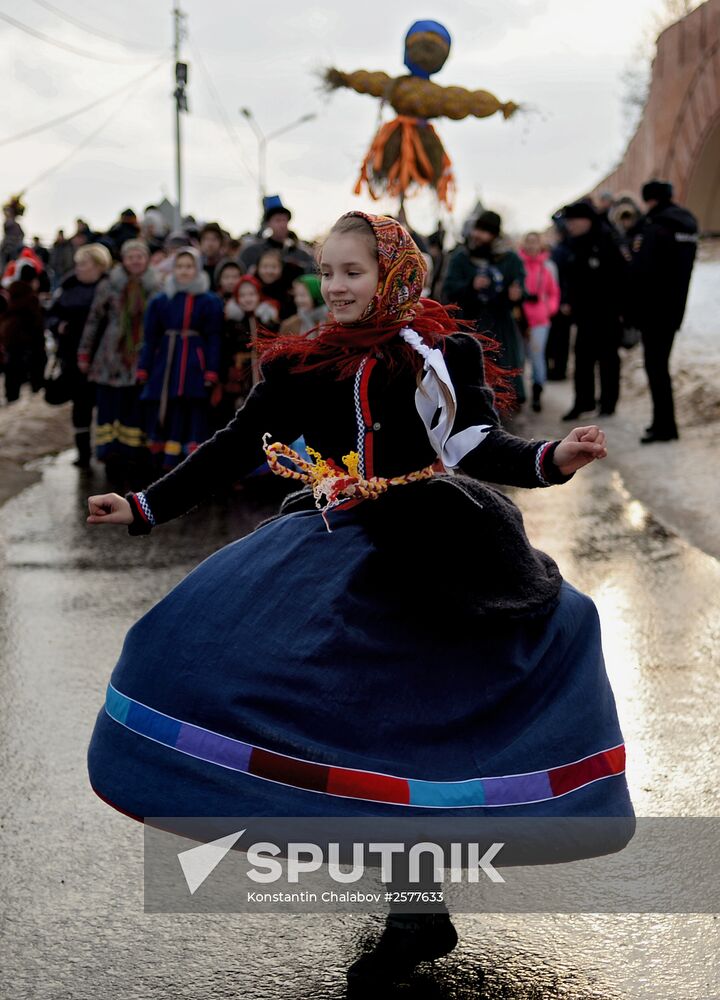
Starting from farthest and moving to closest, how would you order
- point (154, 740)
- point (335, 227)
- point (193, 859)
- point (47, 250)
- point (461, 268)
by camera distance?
point (47, 250), point (461, 268), point (193, 859), point (335, 227), point (154, 740)

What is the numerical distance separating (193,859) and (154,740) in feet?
3.07

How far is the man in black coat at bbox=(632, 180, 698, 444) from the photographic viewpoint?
32.8 feet

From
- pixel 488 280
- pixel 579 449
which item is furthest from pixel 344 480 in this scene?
pixel 488 280

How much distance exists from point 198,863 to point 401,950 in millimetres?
816

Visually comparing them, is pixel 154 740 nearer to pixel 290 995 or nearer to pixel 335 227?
pixel 290 995

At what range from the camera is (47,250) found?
76.1ft

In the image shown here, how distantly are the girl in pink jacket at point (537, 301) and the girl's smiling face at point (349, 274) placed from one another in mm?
9900

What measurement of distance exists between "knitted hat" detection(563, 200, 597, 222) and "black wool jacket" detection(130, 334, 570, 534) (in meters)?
8.63

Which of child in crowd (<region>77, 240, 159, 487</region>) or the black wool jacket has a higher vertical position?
the black wool jacket

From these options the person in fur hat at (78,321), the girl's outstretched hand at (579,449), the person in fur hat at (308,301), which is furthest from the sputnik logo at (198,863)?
the person in fur hat at (78,321)

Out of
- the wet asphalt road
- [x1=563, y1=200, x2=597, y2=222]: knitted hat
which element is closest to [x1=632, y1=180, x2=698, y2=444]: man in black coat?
[x1=563, y1=200, x2=597, y2=222]: knitted hat

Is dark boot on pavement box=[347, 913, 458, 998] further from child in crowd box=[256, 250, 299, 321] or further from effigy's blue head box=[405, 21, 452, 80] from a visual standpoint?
effigy's blue head box=[405, 21, 452, 80]

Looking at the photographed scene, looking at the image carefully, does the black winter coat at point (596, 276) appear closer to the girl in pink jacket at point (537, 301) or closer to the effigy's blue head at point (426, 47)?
the girl in pink jacket at point (537, 301)

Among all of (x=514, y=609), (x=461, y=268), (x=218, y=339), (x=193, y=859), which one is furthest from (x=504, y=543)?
(x=461, y=268)
